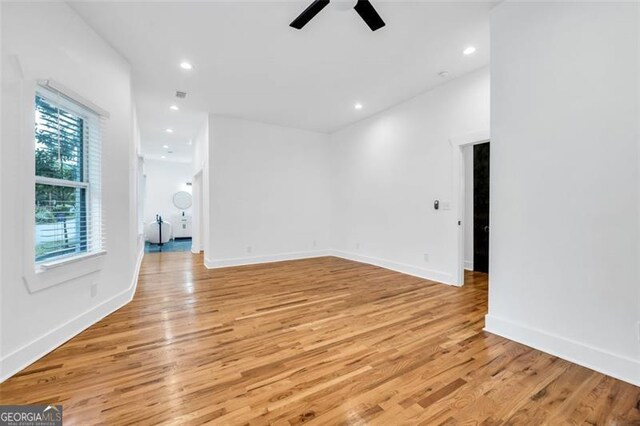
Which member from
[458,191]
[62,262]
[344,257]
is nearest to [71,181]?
[62,262]

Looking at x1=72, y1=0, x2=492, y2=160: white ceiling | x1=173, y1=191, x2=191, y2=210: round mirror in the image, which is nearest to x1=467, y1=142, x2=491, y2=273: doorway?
x1=72, y1=0, x2=492, y2=160: white ceiling

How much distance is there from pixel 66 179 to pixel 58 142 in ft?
1.08

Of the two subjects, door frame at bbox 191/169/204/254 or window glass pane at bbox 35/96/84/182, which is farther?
door frame at bbox 191/169/204/254

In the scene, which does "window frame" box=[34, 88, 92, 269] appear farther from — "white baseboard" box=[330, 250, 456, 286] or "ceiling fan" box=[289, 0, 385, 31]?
"white baseboard" box=[330, 250, 456, 286]

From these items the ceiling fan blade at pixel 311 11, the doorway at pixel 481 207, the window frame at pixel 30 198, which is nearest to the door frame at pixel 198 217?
the window frame at pixel 30 198

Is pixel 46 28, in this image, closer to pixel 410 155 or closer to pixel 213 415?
pixel 213 415

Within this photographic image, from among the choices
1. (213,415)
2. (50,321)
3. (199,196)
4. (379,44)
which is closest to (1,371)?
(50,321)

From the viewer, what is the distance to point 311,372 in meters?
1.86

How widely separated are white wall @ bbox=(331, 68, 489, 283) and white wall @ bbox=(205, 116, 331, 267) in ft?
2.14

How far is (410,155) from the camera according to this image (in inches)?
181

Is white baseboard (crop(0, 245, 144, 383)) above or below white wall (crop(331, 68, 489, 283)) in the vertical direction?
Answer: below

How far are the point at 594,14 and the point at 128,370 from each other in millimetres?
4205

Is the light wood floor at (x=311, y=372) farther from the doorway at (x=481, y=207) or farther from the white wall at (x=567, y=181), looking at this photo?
the doorway at (x=481, y=207)

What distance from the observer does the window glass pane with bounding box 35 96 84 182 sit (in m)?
2.16
